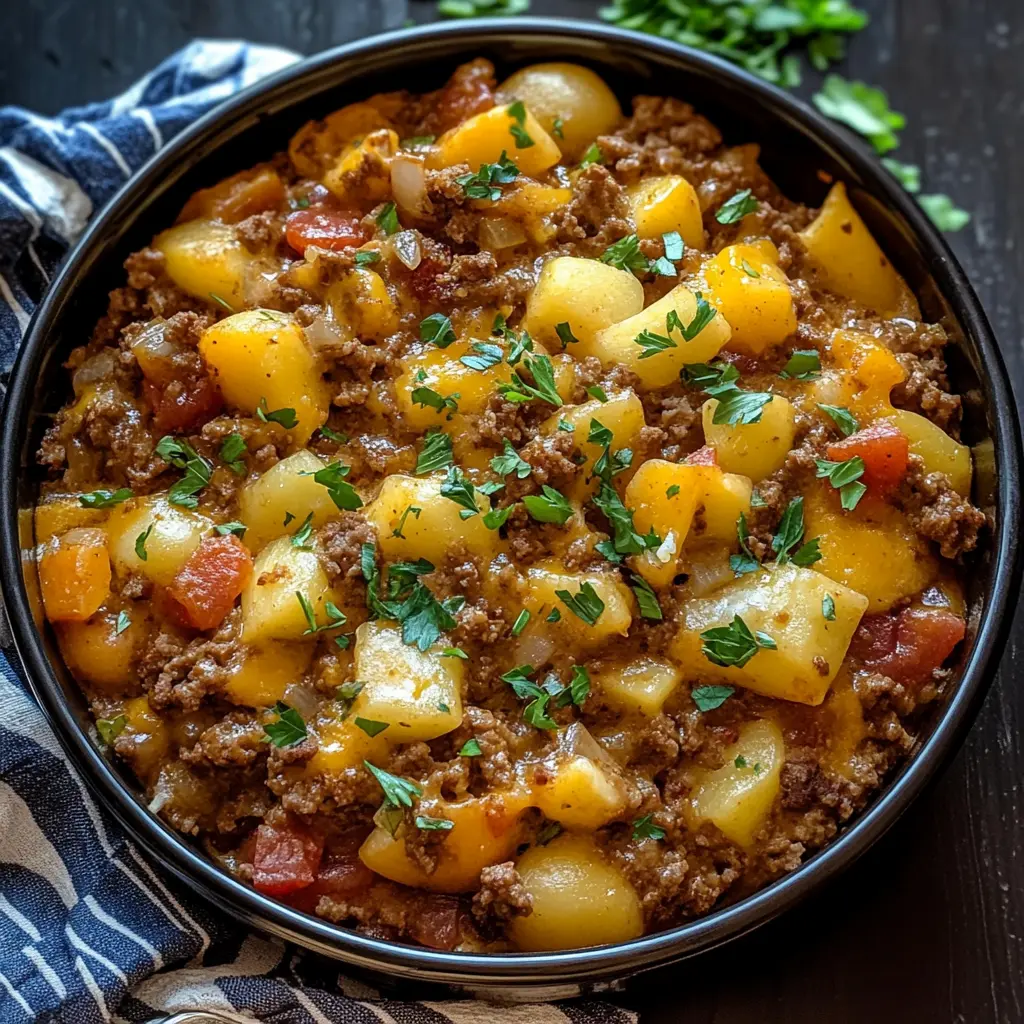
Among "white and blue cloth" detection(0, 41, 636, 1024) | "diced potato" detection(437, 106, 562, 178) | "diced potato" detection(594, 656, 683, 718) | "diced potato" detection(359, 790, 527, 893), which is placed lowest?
"white and blue cloth" detection(0, 41, 636, 1024)

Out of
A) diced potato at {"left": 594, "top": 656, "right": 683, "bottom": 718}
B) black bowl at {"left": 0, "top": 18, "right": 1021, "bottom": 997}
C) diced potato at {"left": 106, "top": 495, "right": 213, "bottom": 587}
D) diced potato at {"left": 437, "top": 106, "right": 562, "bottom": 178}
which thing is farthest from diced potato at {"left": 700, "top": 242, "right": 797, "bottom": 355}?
diced potato at {"left": 106, "top": 495, "right": 213, "bottom": 587}

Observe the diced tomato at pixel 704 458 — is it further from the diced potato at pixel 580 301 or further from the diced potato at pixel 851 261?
the diced potato at pixel 851 261

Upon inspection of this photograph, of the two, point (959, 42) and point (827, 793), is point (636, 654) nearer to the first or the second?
point (827, 793)

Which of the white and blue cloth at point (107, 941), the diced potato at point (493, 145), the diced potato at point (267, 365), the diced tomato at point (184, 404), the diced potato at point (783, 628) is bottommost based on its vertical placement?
the white and blue cloth at point (107, 941)

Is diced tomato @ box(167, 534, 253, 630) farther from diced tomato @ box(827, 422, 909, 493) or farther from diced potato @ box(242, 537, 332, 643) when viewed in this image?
diced tomato @ box(827, 422, 909, 493)

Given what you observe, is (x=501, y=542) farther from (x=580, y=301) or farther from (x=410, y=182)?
(x=410, y=182)

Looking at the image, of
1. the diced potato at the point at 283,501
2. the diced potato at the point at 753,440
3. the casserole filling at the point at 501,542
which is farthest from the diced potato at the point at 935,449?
the diced potato at the point at 283,501
